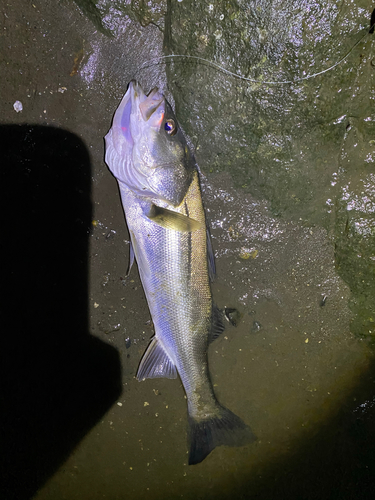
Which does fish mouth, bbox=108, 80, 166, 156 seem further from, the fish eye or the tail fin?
the tail fin

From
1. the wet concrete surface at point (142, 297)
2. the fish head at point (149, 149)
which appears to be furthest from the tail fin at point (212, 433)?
the fish head at point (149, 149)

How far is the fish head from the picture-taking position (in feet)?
5.97

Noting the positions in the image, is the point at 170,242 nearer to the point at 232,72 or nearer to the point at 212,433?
the point at 232,72

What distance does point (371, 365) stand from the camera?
2592 mm

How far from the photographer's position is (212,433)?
90.1 inches

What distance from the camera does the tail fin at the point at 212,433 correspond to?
2.27 metres

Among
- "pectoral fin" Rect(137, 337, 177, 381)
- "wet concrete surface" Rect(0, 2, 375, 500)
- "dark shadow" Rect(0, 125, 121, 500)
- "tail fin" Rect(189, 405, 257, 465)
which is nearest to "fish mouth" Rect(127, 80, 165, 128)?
"wet concrete surface" Rect(0, 2, 375, 500)

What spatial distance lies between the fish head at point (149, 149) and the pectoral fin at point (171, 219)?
87 millimetres

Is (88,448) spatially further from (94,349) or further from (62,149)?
(62,149)

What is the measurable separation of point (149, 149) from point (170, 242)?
665mm

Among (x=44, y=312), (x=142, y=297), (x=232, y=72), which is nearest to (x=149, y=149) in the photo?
(x=232, y=72)

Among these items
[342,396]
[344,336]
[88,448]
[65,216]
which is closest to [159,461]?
[88,448]

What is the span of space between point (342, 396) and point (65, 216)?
10.2 feet

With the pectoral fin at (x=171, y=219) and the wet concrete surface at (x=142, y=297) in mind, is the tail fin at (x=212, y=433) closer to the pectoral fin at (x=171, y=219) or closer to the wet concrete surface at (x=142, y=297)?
the wet concrete surface at (x=142, y=297)
